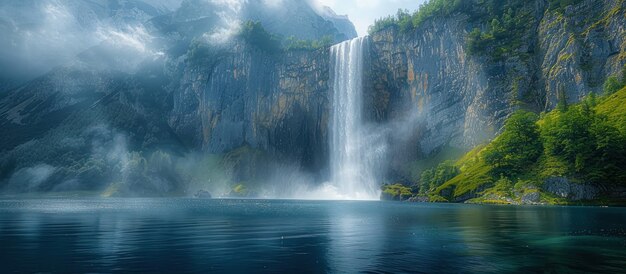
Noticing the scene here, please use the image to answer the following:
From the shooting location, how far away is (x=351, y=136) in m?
176

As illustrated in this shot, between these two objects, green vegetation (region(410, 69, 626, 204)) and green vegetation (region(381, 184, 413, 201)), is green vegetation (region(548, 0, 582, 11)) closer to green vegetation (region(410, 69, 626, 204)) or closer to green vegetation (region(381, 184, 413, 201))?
green vegetation (region(410, 69, 626, 204))

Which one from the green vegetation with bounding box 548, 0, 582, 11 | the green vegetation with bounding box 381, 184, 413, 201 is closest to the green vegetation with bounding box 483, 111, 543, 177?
the green vegetation with bounding box 381, 184, 413, 201

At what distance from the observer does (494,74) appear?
484ft

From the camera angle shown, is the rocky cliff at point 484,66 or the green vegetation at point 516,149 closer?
the green vegetation at point 516,149

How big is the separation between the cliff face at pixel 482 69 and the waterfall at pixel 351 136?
6948mm

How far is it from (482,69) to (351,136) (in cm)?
5443

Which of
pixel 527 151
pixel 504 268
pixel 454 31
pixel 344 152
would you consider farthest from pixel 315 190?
pixel 504 268

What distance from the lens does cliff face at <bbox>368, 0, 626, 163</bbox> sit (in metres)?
124

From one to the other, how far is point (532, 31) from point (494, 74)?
18.2 m

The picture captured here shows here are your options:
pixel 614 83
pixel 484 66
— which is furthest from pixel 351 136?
pixel 614 83

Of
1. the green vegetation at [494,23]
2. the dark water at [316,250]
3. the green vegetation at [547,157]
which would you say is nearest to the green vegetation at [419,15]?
the green vegetation at [494,23]

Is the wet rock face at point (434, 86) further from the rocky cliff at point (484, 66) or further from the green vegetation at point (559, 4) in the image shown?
the green vegetation at point (559, 4)

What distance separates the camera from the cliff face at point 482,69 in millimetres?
124438

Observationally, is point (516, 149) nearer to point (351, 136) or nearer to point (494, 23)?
point (494, 23)
